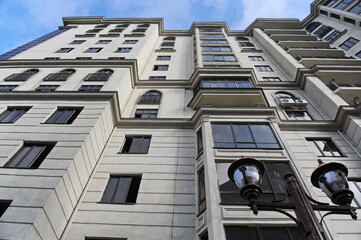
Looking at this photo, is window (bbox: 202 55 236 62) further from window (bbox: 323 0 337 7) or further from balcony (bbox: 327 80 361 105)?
window (bbox: 323 0 337 7)

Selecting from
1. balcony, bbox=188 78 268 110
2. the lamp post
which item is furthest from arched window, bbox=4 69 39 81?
the lamp post

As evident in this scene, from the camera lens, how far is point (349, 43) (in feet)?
87.8

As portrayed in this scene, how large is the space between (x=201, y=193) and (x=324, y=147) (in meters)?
7.97

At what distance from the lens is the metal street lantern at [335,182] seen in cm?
379

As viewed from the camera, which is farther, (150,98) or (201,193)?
(150,98)

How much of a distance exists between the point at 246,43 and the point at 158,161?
26.8 meters

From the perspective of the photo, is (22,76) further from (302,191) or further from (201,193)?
(302,191)

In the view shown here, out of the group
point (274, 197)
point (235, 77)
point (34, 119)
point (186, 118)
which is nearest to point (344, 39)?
point (235, 77)

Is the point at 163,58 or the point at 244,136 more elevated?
the point at 163,58

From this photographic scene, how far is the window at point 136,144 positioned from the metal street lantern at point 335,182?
9.29 m

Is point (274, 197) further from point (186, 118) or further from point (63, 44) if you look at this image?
point (63, 44)

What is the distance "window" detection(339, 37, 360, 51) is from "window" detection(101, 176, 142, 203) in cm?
2928

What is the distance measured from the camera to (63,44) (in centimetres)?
2681

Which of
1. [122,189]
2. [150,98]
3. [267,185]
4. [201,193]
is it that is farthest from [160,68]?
[267,185]
